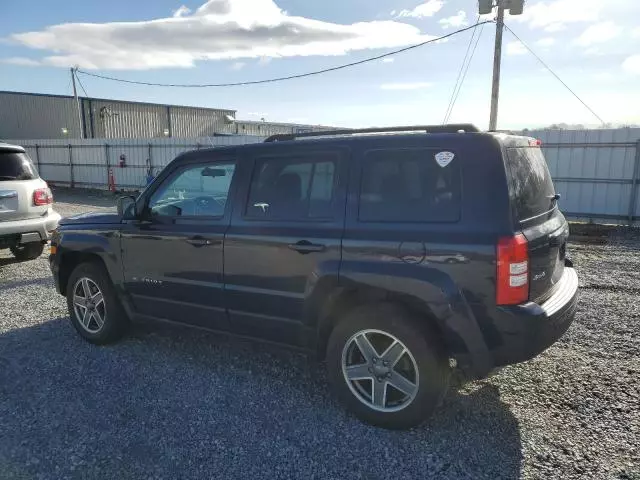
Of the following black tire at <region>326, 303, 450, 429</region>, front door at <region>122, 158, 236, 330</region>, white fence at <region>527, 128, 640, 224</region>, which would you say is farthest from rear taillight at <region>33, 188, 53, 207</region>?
white fence at <region>527, 128, 640, 224</region>

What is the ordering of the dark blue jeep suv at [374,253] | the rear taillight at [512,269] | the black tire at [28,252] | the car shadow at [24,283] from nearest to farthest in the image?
the rear taillight at [512,269], the dark blue jeep suv at [374,253], the car shadow at [24,283], the black tire at [28,252]

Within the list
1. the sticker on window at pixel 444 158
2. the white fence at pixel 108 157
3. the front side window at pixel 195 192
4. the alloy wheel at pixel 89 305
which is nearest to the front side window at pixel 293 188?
the front side window at pixel 195 192

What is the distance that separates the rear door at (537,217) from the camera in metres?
2.85

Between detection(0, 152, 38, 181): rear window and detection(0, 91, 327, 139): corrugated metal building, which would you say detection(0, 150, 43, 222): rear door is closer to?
detection(0, 152, 38, 181): rear window

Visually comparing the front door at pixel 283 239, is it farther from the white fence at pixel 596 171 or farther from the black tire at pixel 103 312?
the white fence at pixel 596 171

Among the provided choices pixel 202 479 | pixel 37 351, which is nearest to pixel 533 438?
pixel 202 479

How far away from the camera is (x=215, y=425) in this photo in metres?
3.18

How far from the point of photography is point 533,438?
9.79 ft

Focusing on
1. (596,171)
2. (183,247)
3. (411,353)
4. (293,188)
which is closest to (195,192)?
(183,247)

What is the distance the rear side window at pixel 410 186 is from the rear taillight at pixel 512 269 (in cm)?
34

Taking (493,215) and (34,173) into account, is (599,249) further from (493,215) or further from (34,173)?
(34,173)

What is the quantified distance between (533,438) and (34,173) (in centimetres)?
785

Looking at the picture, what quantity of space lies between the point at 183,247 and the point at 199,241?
0.19 m

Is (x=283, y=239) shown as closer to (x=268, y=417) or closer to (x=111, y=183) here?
(x=268, y=417)
